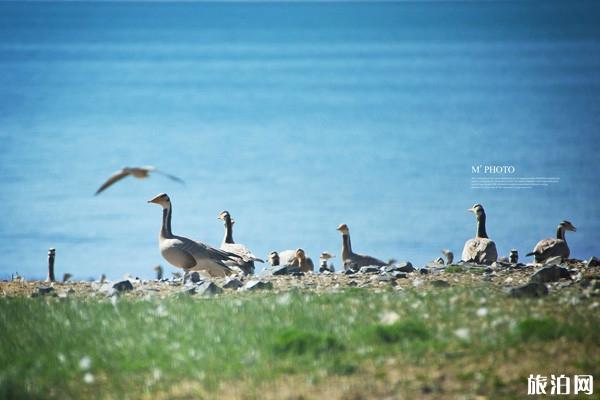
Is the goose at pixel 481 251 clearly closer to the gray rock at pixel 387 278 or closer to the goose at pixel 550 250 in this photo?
the goose at pixel 550 250

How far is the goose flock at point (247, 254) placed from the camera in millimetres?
22453

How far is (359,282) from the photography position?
1802 cm

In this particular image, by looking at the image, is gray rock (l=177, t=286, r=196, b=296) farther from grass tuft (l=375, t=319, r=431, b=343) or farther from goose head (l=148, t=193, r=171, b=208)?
goose head (l=148, t=193, r=171, b=208)

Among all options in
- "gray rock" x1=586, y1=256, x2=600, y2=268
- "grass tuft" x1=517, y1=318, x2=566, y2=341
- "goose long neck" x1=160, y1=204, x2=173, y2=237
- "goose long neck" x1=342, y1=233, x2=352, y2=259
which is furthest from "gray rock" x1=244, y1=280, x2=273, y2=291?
"goose long neck" x1=342, y1=233, x2=352, y2=259

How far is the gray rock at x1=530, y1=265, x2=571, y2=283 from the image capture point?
17203mm

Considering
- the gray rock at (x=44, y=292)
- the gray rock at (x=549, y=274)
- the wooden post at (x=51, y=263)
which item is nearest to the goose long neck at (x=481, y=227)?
the gray rock at (x=549, y=274)

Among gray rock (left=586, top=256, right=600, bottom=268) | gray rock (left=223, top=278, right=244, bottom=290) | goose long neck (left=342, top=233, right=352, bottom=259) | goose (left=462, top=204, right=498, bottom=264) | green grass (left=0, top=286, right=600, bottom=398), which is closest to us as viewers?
green grass (left=0, top=286, right=600, bottom=398)

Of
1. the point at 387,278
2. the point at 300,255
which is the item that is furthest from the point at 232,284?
the point at 300,255

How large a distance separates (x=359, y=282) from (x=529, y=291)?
396cm

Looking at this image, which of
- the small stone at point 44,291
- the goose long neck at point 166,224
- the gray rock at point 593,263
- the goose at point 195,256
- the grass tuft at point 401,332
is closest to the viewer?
the grass tuft at point 401,332

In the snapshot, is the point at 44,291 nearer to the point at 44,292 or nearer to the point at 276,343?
the point at 44,292

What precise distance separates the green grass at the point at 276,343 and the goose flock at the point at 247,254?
7.15 meters

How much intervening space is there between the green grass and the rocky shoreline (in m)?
1.98

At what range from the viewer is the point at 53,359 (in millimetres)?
12422
